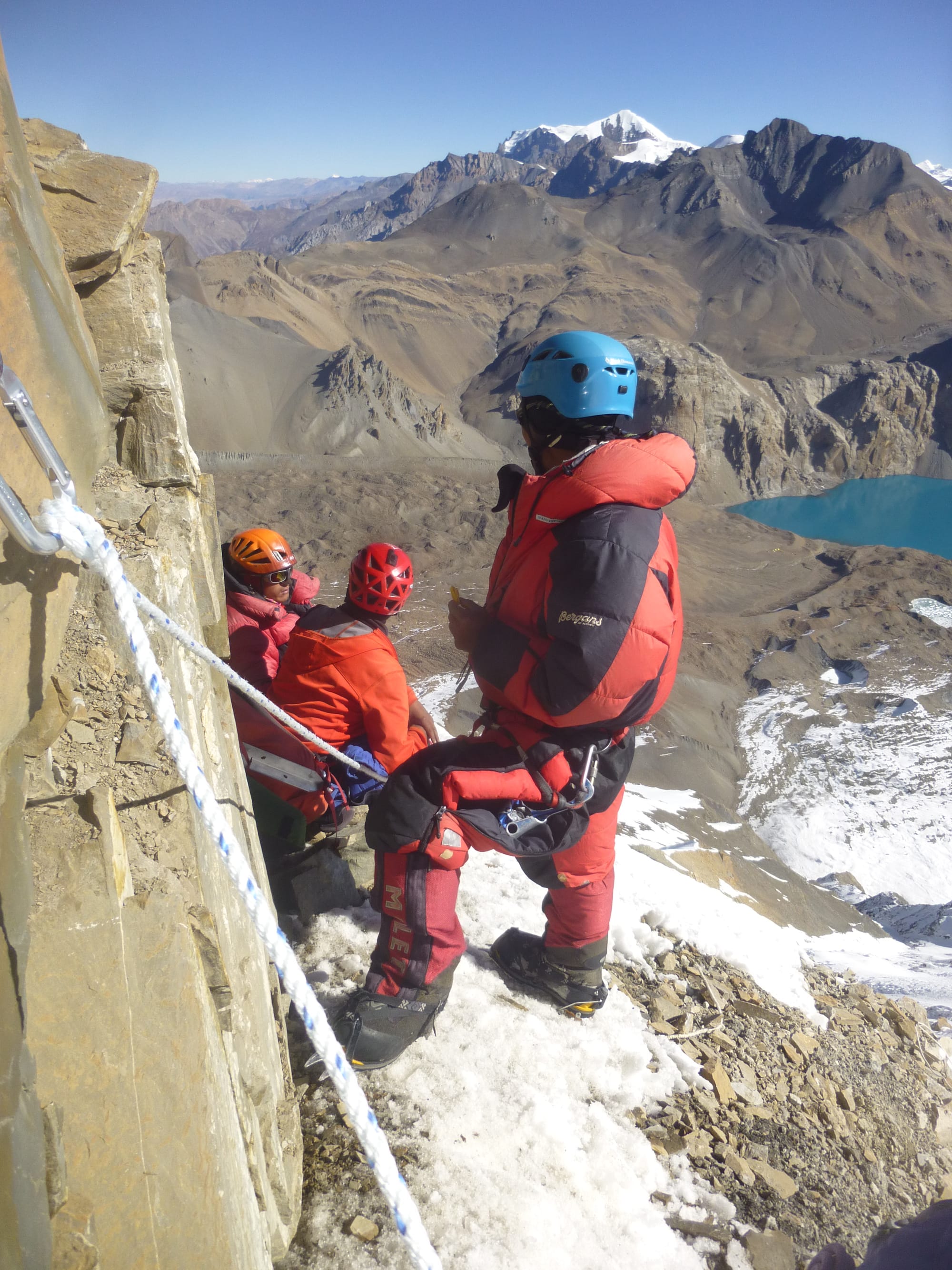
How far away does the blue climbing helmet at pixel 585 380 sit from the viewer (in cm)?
262

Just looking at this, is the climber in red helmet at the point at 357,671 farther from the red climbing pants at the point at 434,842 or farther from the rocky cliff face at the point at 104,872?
the rocky cliff face at the point at 104,872

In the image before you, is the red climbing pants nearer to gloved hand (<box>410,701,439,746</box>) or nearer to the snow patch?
gloved hand (<box>410,701,439,746</box>)

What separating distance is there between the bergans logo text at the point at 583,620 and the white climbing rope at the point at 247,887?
1.26m

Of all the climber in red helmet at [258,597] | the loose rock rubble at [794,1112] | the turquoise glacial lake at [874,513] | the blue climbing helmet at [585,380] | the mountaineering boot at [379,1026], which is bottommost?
Answer: the turquoise glacial lake at [874,513]

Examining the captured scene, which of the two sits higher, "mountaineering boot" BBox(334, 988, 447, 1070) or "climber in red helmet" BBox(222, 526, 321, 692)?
"climber in red helmet" BBox(222, 526, 321, 692)

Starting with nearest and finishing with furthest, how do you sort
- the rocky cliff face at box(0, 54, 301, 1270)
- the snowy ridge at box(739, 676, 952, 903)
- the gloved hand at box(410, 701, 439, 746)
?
the rocky cliff face at box(0, 54, 301, 1270) < the gloved hand at box(410, 701, 439, 746) < the snowy ridge at box(739, 676, 952, 903)

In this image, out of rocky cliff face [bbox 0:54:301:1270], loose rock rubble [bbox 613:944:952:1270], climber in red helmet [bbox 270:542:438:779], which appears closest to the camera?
rocky cliff face [bbox 0:54:301:1270]

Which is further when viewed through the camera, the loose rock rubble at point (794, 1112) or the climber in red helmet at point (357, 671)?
the climber in red helmet at point (357, 671)

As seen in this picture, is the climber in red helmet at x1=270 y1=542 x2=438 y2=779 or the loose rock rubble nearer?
the loose rock rubble

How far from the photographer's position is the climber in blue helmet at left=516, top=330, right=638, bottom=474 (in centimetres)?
262

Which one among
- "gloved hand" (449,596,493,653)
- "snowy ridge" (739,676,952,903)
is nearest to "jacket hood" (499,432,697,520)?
"gloved hand" (449,596,493,653)

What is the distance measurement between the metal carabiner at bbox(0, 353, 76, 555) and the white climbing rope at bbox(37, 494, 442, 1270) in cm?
5

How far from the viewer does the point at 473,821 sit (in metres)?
2.49

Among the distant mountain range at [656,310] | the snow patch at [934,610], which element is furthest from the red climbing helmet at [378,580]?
the distant mountain range at [656,310]
